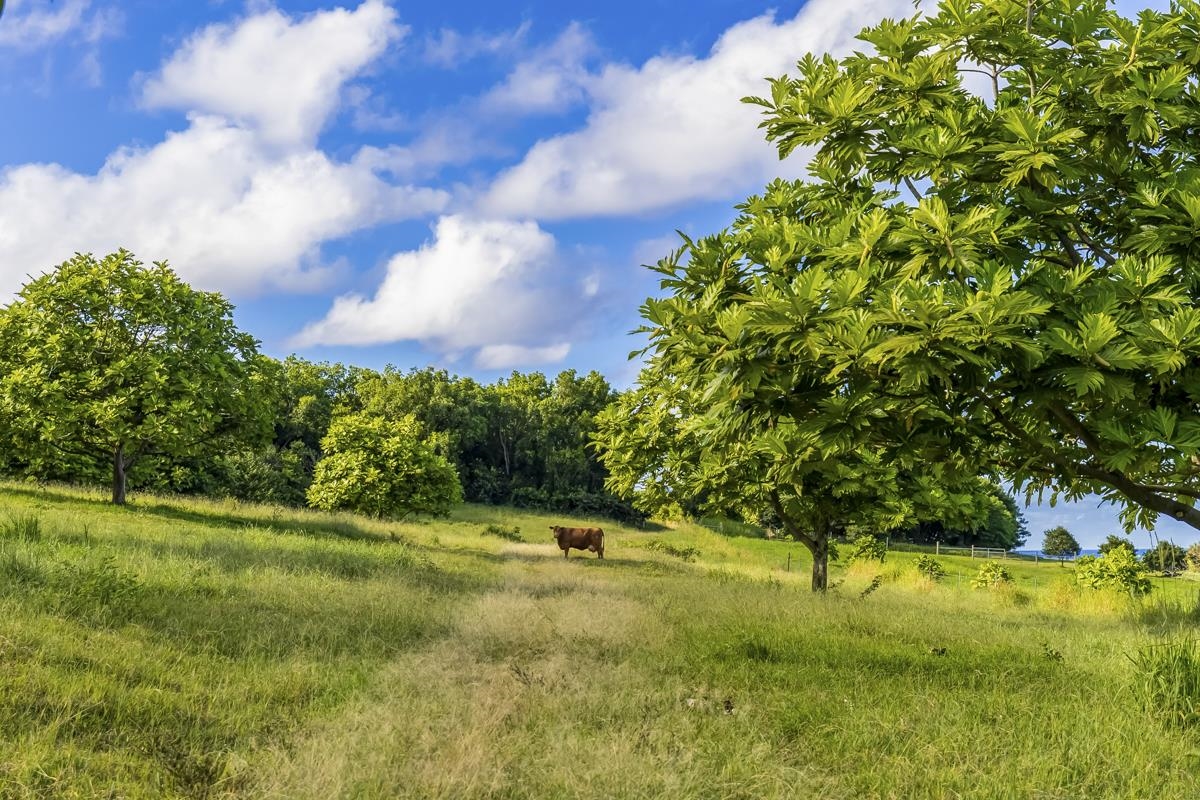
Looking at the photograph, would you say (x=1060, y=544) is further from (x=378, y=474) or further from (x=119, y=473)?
(x=119, y=473)

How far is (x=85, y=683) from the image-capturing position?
20.1ft

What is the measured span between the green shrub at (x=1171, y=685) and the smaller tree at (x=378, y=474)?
33256 millimetres

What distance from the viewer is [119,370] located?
2525 centimetres

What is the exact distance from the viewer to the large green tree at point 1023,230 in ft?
14.5

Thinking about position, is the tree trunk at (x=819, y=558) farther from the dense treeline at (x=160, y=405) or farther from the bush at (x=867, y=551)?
the bush at (x=867, y=551)

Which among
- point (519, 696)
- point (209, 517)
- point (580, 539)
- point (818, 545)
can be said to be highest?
point (818, 545)

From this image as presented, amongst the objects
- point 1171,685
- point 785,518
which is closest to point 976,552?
point 785,518

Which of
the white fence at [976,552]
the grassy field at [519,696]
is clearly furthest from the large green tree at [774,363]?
the white fence at [976,552]

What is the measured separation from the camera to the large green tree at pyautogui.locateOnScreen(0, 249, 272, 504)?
24469mm

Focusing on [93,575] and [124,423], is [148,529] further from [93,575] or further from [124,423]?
[93,575]

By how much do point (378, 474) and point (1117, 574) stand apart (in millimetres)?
31748

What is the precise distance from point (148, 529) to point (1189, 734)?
69.5 ft

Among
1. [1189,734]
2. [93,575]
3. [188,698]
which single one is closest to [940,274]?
[1189,734]

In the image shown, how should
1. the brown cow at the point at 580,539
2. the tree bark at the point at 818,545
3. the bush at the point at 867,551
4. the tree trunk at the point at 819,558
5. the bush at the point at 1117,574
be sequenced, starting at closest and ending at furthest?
the tree bark at the point at 818,545 < the tree trunk at the point at 819,558 < the bush at the point at 1117,574 < the brown cow at the point at 580,539 < the bush at the point at 867,551
